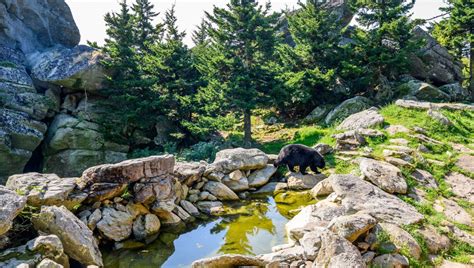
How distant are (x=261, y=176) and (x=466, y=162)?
662 centimetres

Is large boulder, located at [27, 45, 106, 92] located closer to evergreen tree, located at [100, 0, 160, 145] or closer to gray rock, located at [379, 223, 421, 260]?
evergreen tree, located at [100, 0, 160, 145]

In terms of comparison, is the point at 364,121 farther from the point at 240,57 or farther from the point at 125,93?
the point at 125,93

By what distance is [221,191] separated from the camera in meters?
10.4

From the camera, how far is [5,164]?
1747cm

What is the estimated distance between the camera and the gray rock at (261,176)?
11227mm

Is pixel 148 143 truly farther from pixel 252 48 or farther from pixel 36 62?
pixel 36 62

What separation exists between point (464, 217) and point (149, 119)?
16.3 m

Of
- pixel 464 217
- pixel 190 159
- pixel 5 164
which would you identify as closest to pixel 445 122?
pixel 464 217

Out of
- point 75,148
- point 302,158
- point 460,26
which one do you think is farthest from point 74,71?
point 460,26

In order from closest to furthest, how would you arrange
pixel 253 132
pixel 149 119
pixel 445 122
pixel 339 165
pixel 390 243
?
pixel 390 243 < pixel 339 165 < pixel 445 122 < pixel 149 119 < pixel 253 132

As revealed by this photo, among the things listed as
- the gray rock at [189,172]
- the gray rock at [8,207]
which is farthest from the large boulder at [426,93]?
the gray rock at [8,207]

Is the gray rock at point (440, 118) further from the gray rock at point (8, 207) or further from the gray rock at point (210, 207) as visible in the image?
the gray rock at point (8, 207)

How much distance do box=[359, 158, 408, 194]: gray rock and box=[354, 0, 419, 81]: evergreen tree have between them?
12644 mm

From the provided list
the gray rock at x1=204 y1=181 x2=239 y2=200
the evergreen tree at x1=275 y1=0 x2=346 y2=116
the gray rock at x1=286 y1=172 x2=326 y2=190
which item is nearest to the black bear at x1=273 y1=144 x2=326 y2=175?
the gray rock at x1=286 y1=172 x2=326 y2=190
